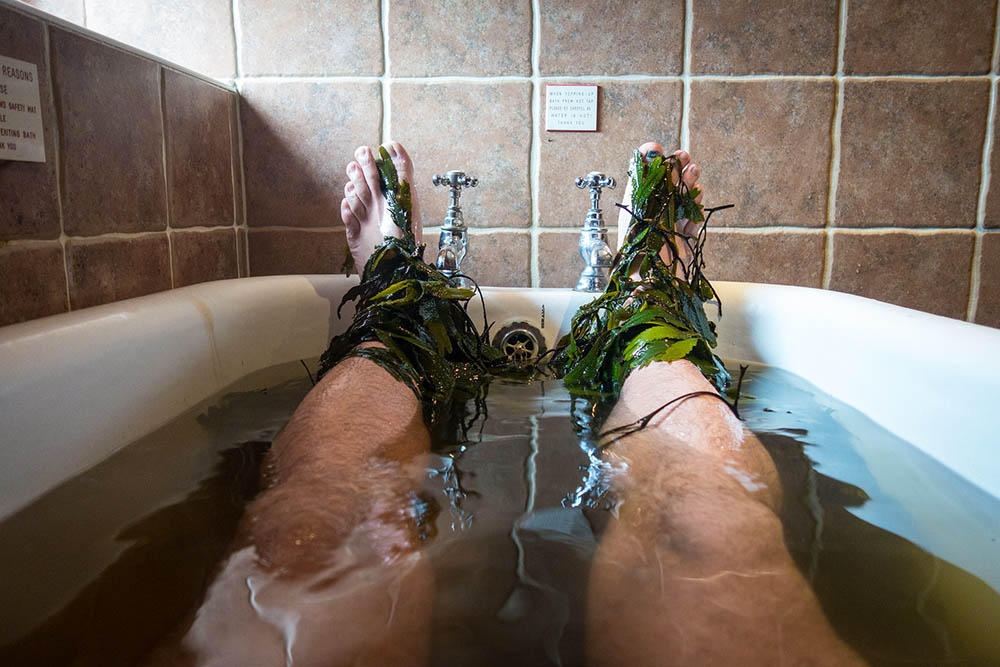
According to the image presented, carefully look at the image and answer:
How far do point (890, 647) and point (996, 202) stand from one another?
132 centimetres

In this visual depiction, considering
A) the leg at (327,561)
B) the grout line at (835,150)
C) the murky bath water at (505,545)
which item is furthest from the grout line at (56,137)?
the grout line at (835,150)

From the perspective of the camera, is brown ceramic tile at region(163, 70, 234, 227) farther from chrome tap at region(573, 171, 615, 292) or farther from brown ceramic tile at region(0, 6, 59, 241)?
chrome tap at region(573, 171, 615, 292)

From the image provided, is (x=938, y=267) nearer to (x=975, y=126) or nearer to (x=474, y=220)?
(x=975, y=126)

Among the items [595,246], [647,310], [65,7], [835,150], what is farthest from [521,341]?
[65,7]

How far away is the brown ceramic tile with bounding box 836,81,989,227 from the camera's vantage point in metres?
1.36

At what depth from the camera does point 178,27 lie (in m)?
1.42

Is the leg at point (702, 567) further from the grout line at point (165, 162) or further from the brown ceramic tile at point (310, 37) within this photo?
the brown ceramic tile at point (310, 37)

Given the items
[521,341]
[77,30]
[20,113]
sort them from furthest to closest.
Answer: [521,341]
[77,30]
[20,113]

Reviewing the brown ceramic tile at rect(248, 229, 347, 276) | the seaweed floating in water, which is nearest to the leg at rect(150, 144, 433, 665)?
the seaweed floating in water

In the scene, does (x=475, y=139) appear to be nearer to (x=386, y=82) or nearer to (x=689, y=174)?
(x=386, y=82)

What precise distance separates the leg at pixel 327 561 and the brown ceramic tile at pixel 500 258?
83 cm

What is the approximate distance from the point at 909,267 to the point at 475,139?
934mm

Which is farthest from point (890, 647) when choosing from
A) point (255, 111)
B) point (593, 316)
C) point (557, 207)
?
point (255, 111)

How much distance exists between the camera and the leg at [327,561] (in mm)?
369
